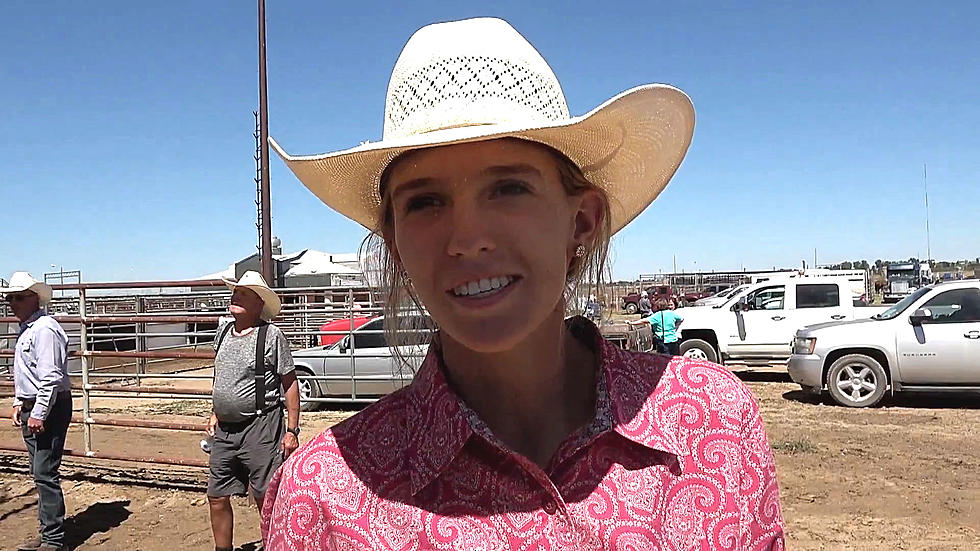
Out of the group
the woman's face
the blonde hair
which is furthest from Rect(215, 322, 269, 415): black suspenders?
the woman's face

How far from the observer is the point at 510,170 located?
3.69 feet

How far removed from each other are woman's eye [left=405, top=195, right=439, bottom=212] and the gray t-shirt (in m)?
3.75

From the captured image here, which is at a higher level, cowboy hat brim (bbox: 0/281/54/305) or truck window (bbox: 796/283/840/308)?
cowboy hat brim (bbox: 0/281/54/305)

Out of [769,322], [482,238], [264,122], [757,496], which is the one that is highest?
[264,122]

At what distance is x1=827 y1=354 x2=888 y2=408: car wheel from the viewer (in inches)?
370

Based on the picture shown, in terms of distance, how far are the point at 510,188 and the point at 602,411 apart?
1.25 feet

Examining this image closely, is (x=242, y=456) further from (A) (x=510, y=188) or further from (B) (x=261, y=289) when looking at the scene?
(A) (x=510, y=188)

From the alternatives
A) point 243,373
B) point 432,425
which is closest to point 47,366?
point 243,373

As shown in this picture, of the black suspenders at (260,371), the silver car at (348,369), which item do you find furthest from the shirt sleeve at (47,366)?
the silver car at (348,369)

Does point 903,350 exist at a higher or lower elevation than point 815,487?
higher

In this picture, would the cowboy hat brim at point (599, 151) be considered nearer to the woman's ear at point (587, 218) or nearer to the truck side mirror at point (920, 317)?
the woman's ear at point (587, 218)

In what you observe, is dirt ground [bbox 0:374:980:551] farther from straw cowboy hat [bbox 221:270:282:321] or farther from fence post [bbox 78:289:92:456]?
straw cowboy hat [bbox 221:270:282:321]

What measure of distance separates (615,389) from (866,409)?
939 cm

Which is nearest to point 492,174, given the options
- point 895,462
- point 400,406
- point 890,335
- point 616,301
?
Answer: point 400,406
